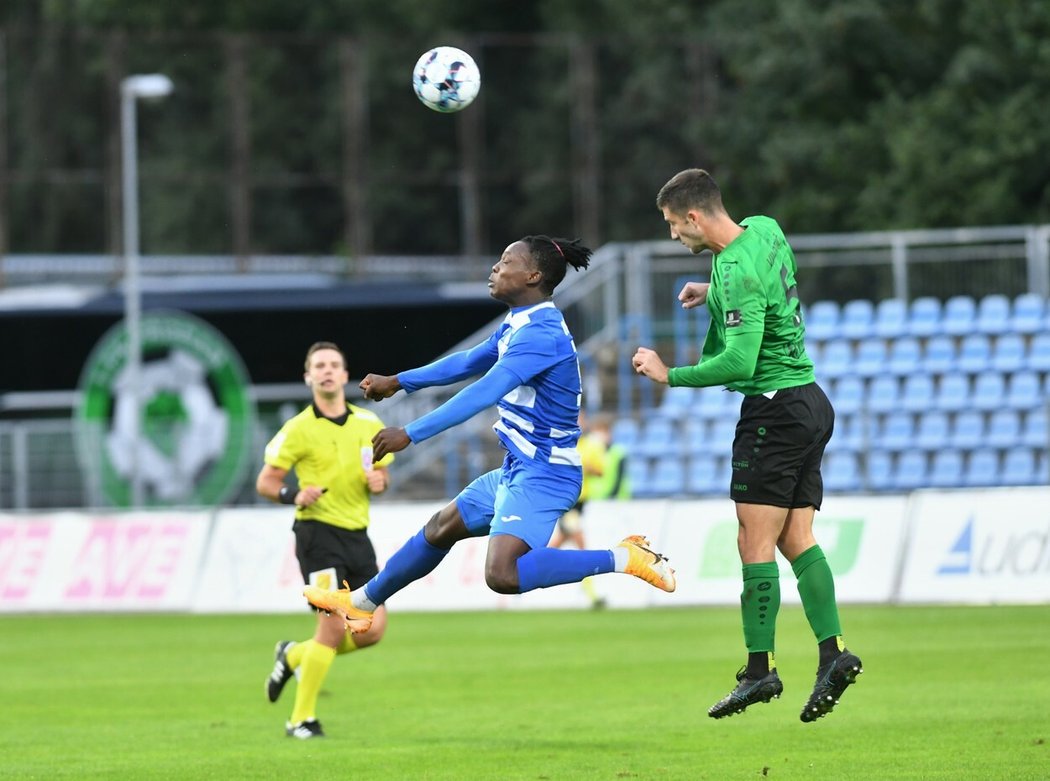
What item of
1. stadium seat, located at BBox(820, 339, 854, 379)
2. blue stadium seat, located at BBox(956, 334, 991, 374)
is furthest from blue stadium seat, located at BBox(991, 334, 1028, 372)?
stadium seat, located at BBox(820, 339, 854, 379)

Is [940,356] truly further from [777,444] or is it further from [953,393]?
[777,444]

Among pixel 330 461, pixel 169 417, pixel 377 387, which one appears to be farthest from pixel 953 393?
pixel 377 387

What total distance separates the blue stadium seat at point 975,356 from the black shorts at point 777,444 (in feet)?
58.5

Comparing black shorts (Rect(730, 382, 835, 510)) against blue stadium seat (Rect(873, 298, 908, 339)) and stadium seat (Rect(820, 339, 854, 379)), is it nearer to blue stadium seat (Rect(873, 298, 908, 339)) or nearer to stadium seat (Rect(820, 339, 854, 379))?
stadium seat (Rect(820, 339, 854, 379))

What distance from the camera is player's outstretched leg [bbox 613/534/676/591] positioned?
988cm

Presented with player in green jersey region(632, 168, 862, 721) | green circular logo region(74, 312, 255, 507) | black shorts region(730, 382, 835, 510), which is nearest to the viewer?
player in green jersey region(632, 168, 862, 721)

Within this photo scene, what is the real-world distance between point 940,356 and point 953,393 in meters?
0.60

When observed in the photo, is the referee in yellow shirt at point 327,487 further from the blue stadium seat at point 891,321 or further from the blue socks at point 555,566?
the blue stadium seat at point 891,321

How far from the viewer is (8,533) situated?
2412 centimetres

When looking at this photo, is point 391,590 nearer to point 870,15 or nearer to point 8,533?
point 8,533

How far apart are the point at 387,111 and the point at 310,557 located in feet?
121

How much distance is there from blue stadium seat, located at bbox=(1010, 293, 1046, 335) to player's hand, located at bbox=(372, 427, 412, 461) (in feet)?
62.8

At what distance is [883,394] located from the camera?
89.4 feet

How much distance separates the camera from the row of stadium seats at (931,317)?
27000 mm
